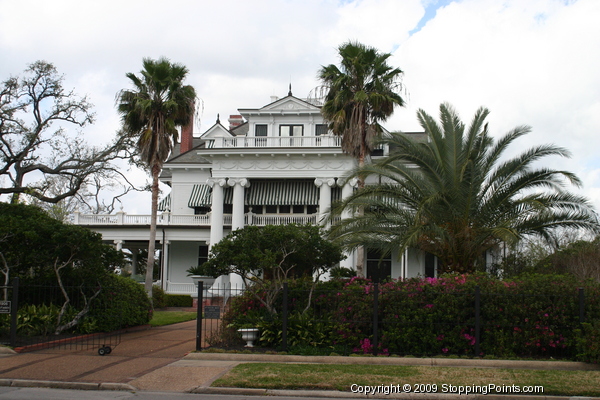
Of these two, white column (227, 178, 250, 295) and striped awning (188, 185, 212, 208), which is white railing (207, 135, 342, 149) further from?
striped awning (188, 185, 212, 208)

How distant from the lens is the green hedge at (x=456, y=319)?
1340cm

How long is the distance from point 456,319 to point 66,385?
859cm

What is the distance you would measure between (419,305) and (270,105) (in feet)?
83.5

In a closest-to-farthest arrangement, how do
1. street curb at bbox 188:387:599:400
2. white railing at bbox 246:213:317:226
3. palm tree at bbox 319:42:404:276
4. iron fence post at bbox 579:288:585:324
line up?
street curb at bbox 188:387:599:400, iron fence post at bbox 579:288:585:324, palm tree at bbox 319:42:404:276, white railing at bbox 246:213:317:226

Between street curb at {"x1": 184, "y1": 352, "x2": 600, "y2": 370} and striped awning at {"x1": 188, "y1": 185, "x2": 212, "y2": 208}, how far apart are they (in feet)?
83.9

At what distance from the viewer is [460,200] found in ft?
57.9

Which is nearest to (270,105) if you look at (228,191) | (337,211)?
(228,191)

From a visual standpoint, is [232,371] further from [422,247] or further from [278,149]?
[278,149]

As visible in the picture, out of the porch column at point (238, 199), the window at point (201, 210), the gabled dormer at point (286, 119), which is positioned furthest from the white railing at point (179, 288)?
the gabled dormer at point (286, 119)

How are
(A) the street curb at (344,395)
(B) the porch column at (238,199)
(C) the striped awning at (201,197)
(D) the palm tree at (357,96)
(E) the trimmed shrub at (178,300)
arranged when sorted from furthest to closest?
(C) the striped awning at (201,197), (B) the porch column at (238,199), (E) the trimmed shrub at (178,300), (D) the palm tree at (357,96), (A) the street curb at (344,395)

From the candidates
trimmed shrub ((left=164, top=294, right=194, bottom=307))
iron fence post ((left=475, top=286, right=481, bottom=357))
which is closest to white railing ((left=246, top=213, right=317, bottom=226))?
trimmed shrub ((left=164, top=294, right=194, bottom=307))

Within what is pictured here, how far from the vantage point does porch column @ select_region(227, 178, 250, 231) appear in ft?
116

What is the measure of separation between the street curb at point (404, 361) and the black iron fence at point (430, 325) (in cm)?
58

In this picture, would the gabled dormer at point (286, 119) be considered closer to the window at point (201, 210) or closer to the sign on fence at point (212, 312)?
the window at point (201, 210)
